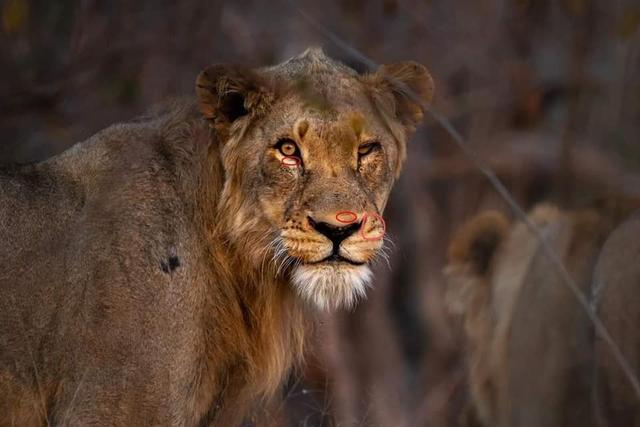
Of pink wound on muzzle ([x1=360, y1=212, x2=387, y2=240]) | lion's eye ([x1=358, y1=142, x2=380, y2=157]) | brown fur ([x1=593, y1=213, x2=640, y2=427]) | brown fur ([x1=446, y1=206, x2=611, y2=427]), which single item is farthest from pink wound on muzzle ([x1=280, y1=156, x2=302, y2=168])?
brown fur ([x1=593, y1=213, x2=640, y2=427])

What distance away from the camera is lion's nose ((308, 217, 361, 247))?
5617 mm

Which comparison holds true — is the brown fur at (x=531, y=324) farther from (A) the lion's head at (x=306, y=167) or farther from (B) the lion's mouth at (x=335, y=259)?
(B) the lion's mouth at (x=335, y=259)

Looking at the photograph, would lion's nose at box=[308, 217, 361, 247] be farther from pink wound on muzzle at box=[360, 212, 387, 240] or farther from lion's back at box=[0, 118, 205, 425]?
lion's back at box=[0, 118, 205, 425]

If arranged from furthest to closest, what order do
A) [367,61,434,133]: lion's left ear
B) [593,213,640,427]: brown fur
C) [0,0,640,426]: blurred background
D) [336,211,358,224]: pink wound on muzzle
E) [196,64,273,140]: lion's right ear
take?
[0,0,640,426]: blurred background → [367,61,434,133]: lion's left ear → [196,64,273,140]: lion's right ear → [593,213,640,427]: brown fur → [336,211,358,224]: pink wound on muzzle

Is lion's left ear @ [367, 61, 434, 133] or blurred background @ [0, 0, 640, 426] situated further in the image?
blurred background @ [0, 0, 640, 426]

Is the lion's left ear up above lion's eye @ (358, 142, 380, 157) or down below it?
above

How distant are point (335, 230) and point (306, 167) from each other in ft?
1.13

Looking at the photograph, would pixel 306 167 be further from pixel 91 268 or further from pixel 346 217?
pixel 91 268

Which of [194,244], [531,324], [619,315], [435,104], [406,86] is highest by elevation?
[406,86]

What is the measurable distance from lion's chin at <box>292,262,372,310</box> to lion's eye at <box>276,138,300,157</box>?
0.50 m

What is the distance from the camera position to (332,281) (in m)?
5.65

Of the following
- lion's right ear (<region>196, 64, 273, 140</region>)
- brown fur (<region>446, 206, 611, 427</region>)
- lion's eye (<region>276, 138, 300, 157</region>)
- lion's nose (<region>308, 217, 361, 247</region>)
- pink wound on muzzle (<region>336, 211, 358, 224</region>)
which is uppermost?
lion's right ear (<region>196, 64, 273, 140</region>)

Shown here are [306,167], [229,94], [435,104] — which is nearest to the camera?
[306,167]

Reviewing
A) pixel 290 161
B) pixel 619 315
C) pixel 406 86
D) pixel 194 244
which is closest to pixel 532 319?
pixel 619 315
